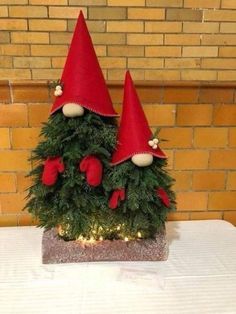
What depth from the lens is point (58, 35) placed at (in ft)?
3.63

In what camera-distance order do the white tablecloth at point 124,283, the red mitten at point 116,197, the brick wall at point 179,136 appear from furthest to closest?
the brick wall at point 179,136 < the red mitten at point 116,197 < the white tablecloth at point 124,283

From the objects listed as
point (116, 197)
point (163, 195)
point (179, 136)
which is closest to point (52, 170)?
point (116, 197)

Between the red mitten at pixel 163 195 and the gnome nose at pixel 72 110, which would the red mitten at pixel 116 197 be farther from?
the gnome nose at pixel 72 110

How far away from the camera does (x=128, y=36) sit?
111 centimetres

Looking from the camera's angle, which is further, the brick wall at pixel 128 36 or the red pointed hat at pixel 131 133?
the brick wall at pixel 128 36

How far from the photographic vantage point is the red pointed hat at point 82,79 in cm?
76

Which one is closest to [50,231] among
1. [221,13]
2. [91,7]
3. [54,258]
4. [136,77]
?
[54,258]

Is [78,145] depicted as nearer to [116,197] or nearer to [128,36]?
[116,197]

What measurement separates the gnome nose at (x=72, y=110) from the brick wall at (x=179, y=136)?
11.0 inches

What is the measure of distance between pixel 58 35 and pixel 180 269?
81 cm

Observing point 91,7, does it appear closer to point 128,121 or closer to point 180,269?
point 128,121

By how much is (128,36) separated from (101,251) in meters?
0.69

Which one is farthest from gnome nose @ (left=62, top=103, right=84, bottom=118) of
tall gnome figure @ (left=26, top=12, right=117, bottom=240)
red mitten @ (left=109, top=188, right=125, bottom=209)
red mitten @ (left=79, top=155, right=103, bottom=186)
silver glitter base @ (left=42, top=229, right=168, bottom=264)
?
silver glitter base @ (left=42, top=229, right=168, bottom=264)

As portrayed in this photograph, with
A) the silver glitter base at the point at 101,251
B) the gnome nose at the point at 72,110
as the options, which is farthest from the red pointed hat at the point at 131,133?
the silver glitter base at the point at 101,251
